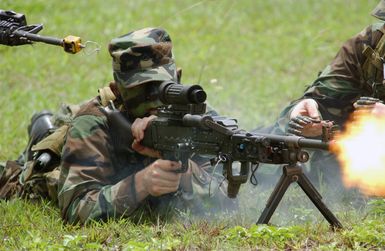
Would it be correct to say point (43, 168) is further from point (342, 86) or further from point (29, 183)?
point (342, 86)

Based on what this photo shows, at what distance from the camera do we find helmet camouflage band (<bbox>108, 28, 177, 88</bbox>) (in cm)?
560

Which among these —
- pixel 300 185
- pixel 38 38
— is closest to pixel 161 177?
pixel 300 185

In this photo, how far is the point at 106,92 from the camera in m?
5.96

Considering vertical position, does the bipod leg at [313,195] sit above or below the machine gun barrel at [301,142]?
below

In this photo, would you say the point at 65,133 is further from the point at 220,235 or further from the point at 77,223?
the point at 220,235

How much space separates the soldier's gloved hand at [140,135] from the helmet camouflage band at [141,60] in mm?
289

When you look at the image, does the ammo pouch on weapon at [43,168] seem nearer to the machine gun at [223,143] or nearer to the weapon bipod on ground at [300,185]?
the machine gun at [223,143]

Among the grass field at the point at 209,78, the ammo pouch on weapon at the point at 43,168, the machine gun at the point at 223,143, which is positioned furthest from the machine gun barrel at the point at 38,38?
the grass field at the point at 209,78

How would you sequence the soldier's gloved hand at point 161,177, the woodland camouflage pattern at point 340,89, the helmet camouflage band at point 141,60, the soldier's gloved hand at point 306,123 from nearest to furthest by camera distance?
1. the soldier's gloved hand at point 161,177
2. the soldier's gloved hand at point 306,123
3. the helmet camouflage band at point 141,60
4. the woodland camouflage pattern at point 340,89

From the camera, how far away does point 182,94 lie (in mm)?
4980

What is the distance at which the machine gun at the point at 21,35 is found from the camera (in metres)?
5.42

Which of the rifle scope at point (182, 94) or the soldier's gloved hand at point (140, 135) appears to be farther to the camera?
the soldier's gloved hand at point (140, 135)

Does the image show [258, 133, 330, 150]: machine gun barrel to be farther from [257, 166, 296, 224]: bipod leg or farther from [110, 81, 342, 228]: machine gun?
[257, 166, 296, 224]: bipod leg

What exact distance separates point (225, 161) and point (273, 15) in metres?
9.77
